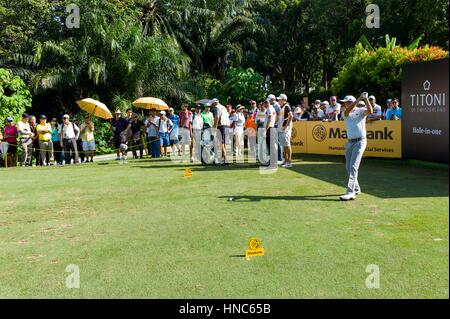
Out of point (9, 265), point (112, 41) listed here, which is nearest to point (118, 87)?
point (112, 41)

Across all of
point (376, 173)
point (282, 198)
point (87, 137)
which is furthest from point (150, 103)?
point (282, 198)

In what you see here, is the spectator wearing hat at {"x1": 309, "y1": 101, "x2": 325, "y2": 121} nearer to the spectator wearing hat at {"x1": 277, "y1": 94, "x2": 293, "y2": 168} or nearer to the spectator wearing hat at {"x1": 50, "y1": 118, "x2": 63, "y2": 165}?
the spectator wearing hat at {"x1": 277, "y1": 94, "x2": 293, "y2": 168}

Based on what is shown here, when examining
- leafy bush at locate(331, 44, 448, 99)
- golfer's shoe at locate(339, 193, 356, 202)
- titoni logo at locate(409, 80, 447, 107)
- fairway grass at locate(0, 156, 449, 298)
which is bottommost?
fairway grass at locate(0, 156, 449, 298)

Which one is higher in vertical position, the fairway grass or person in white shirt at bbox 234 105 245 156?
person in white shirt at bbox 234 105 245 156

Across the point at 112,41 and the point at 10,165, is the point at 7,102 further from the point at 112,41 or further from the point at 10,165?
the point at 112,41

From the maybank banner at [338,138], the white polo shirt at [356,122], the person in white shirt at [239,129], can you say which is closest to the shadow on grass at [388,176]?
the maybank banner at [338,138]

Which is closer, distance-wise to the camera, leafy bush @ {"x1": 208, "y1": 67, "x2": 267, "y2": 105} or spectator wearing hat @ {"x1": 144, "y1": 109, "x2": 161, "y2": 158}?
spectator wearing hat @ {"x1": 144, "y1": 109, "x2": 161, "y2": 158}

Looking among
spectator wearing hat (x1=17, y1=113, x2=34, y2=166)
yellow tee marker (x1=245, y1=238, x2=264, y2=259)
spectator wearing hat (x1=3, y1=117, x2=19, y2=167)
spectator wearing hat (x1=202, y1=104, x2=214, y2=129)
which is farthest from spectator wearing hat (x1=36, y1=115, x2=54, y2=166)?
yellow tee marker (x1=245, y1=238, x2=264, y2=259)

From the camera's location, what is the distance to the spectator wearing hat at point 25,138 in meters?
18.0

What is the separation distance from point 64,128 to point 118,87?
881 cm

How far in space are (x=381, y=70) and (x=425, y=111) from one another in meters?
7.41

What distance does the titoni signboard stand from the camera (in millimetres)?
12453

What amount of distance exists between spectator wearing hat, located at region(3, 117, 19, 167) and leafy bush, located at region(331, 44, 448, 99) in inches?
527

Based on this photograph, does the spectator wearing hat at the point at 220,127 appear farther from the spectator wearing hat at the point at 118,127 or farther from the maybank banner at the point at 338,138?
the spectator wearing hat at the point at 118,127
